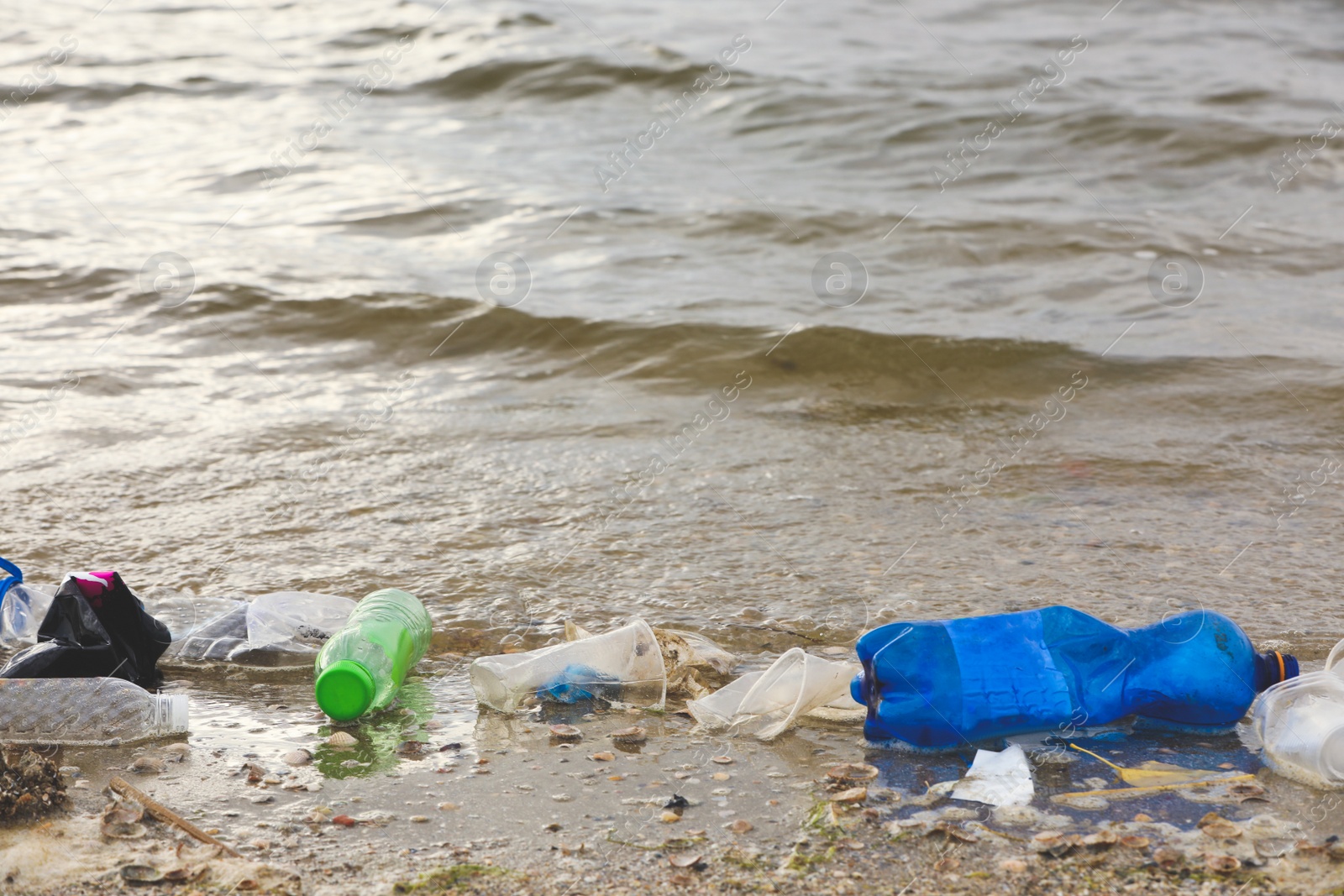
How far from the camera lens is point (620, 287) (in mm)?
6402

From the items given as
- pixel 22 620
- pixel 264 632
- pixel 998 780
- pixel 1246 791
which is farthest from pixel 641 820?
pixel 22 620

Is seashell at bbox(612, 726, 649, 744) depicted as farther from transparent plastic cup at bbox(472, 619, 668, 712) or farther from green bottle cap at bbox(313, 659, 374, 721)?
green bottle cap at bbox(313, 659, 374, 721)

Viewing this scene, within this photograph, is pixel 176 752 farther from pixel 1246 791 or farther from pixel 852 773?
pixel 1246 791

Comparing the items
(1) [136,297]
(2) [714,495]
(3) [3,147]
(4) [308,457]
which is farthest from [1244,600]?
(3) [3,147]

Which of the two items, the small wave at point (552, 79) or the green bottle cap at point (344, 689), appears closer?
the green bottle cap at point (344, 689)

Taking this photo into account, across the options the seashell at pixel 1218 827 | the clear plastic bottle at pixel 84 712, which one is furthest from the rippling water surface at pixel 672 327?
the seashell at pixel 1218 827

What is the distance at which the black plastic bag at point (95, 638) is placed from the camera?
2.10m

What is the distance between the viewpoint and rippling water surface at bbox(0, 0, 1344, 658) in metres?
2.92

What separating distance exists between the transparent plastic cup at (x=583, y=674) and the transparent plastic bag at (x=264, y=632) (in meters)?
0.42

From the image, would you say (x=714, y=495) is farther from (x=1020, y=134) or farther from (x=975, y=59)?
(x=975, y=59)

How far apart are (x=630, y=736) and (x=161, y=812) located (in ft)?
2.50

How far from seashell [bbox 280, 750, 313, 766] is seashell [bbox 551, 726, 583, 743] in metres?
0.42

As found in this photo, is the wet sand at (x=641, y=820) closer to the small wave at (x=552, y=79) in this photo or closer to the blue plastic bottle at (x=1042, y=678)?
the blue plastic bottle at (x=1042, y=678)

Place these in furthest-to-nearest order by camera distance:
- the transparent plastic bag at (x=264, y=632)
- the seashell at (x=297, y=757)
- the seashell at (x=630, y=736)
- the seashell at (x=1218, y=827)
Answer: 1. the transparent plastic bag at (x=264, y=632)
2. the seashell at (x=630, y=736)
3. the seashell at (x=297, y=757)
4. the seashell at (x=1218, y=827)
